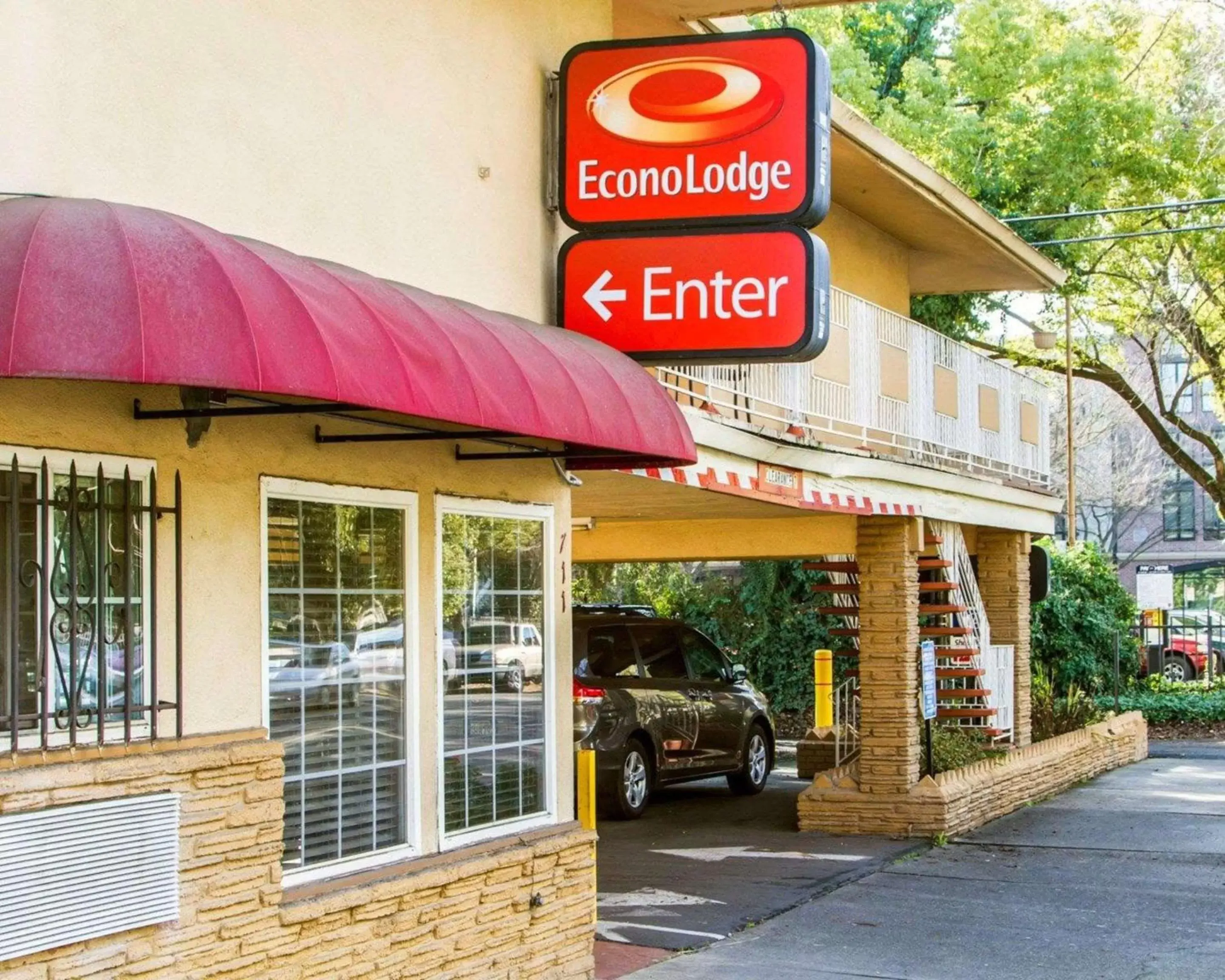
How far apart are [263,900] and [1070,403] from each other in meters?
24.5

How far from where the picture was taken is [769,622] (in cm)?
2689

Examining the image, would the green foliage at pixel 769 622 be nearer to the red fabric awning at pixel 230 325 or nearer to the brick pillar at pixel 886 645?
the brick pillar at pixel 886 645

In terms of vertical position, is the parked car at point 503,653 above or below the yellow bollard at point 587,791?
above

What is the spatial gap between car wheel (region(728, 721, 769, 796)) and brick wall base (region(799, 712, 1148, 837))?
8.36ft

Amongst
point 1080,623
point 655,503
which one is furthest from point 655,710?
point 1080,623

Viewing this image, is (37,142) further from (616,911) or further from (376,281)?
(616,911)

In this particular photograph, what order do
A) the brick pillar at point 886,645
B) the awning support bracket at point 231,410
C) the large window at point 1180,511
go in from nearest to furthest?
the awning support bracket at point 231,410 < the brick pillar at point 886,645 < the large window at point 1180,511

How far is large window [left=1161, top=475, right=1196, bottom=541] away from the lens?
58281 mm

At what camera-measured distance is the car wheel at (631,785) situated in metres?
15.3

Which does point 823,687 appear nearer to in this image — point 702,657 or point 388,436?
point 702,657

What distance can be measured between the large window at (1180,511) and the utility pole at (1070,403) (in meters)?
29.1

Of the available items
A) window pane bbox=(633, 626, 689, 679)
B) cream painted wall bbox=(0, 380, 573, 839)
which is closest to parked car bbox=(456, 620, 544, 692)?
cream painted wall bbox=(0, 380, 573, 839)

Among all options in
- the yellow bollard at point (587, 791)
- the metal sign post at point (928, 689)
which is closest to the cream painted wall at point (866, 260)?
the metal sign post at point (928, 689)

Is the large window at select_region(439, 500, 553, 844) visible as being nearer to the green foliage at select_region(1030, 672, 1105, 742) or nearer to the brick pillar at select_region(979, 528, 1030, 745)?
the brick pillar at select_region(979, 528, 1030, 745)
